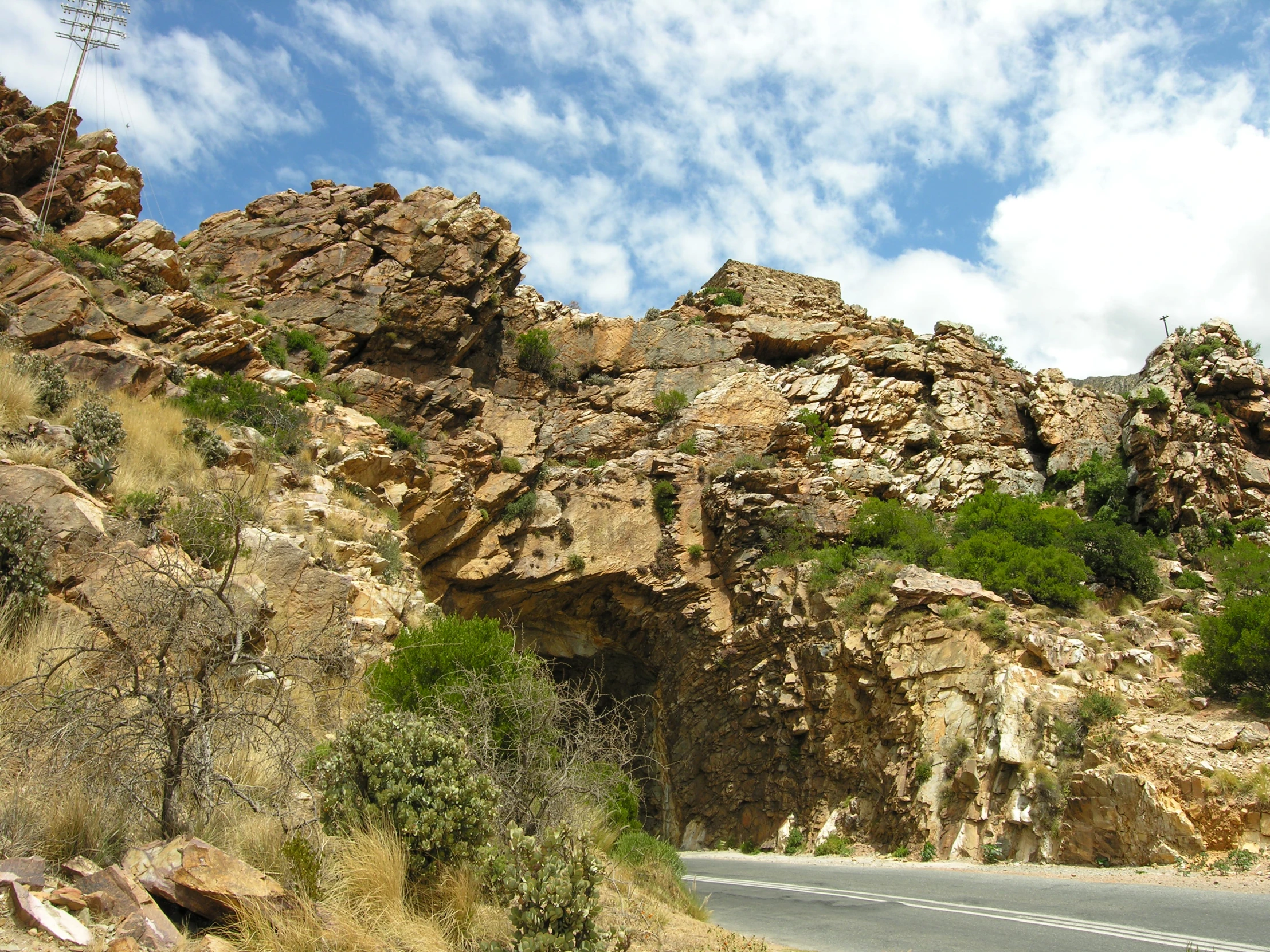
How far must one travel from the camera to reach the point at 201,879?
4891 millimetres

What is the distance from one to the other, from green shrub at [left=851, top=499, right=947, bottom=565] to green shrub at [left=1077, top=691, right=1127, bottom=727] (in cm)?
697

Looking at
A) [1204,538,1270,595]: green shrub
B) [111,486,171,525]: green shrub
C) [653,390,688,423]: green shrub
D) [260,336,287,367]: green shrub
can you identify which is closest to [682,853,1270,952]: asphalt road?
[1204,538,1270,595]: green shrub

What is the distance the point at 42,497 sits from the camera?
412 inches

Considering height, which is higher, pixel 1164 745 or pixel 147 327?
pixel 147 327

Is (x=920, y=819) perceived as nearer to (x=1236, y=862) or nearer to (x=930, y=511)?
(x=1236, y=862)

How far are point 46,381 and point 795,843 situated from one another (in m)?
17.5

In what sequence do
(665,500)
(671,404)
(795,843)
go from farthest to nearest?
(671,404) < (665,500) < (795,843)

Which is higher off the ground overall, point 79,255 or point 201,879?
point 79,255

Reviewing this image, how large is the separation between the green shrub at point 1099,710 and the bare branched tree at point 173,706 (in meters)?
12.5

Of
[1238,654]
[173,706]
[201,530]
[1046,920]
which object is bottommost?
[1046,920]

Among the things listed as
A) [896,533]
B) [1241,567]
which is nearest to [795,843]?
[896,533]

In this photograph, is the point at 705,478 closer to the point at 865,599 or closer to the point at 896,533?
the point at 896,533

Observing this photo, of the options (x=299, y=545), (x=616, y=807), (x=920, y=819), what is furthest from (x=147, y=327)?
(x=920, y=819)

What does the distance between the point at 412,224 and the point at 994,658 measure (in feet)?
69.0
